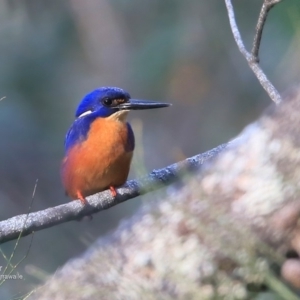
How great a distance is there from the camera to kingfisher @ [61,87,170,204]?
136 inches

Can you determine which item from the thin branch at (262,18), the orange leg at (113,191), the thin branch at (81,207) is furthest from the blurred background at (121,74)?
the thin branch at (262,18)

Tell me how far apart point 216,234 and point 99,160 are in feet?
7.98

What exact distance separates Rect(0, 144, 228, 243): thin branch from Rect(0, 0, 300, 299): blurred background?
12.4 feet

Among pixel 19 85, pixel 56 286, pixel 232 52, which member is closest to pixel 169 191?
pixel 56 286

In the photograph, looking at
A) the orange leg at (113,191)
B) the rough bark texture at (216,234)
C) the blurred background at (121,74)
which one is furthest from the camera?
the blurred background at (121,74)

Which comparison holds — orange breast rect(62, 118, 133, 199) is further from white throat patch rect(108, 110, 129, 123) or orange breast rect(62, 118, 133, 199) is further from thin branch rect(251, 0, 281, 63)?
thin branch rect(251, 0, 281, 63)

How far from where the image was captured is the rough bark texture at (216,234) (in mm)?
1036

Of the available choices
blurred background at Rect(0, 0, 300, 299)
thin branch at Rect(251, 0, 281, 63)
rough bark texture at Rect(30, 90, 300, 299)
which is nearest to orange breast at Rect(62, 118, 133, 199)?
thin branch at Rect(251, 0, 281, 63)

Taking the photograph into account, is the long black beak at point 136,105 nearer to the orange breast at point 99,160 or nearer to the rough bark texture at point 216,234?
the orange breast at point 99,160

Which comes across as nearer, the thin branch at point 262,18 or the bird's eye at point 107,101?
the thin branch at point 262,18

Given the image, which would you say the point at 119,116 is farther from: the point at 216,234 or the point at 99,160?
the point at 216,234

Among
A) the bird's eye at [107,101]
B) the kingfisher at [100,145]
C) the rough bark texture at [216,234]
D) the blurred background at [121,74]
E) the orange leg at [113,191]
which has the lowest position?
the blurred background at [121,74]

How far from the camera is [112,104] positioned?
3.68 m

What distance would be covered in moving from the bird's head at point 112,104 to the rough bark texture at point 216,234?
246cm
